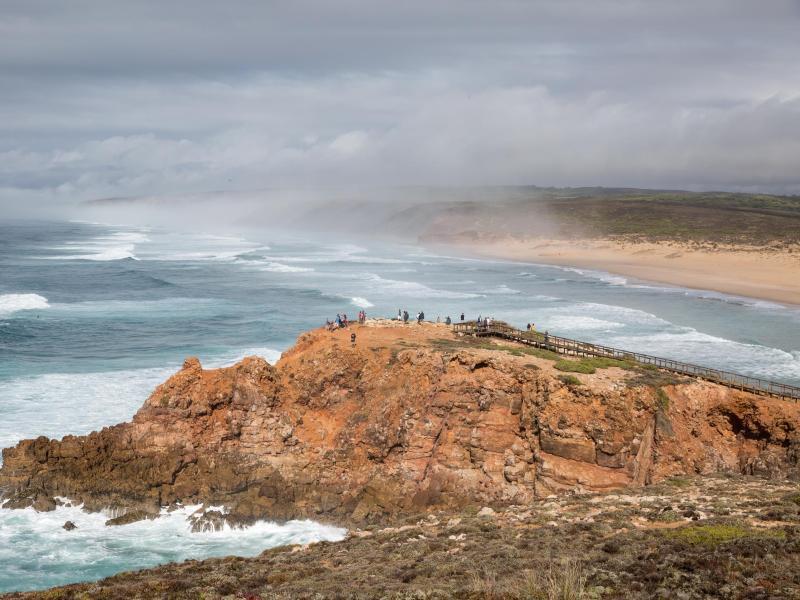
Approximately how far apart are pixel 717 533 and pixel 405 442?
35.7 ft

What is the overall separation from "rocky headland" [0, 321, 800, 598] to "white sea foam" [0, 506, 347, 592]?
51cm

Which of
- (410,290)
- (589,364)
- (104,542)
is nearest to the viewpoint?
(104,542)

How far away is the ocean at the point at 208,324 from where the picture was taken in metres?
22.4

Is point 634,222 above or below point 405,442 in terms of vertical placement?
above

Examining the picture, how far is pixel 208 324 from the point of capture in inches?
1986

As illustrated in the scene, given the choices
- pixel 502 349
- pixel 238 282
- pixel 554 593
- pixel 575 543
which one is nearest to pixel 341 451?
pixel 502 349

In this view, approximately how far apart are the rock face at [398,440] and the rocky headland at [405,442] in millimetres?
44

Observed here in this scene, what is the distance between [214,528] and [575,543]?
38.4 feet

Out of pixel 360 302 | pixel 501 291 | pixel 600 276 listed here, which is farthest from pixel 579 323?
pixel 600 276

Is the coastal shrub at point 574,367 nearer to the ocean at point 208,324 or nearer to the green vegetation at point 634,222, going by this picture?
the ocean at point 208,324

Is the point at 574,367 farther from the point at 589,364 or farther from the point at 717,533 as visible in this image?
the point at 717,533

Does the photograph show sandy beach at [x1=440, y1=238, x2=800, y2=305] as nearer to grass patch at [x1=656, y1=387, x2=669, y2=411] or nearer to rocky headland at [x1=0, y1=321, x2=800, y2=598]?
rocky headland at [x1=0, y1=321, x2=800, y2=598]

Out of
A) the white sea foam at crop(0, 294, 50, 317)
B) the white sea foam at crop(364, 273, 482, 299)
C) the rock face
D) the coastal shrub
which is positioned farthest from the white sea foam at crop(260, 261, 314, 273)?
the coastal shrub

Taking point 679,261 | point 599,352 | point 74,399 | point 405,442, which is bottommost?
point 74,399
